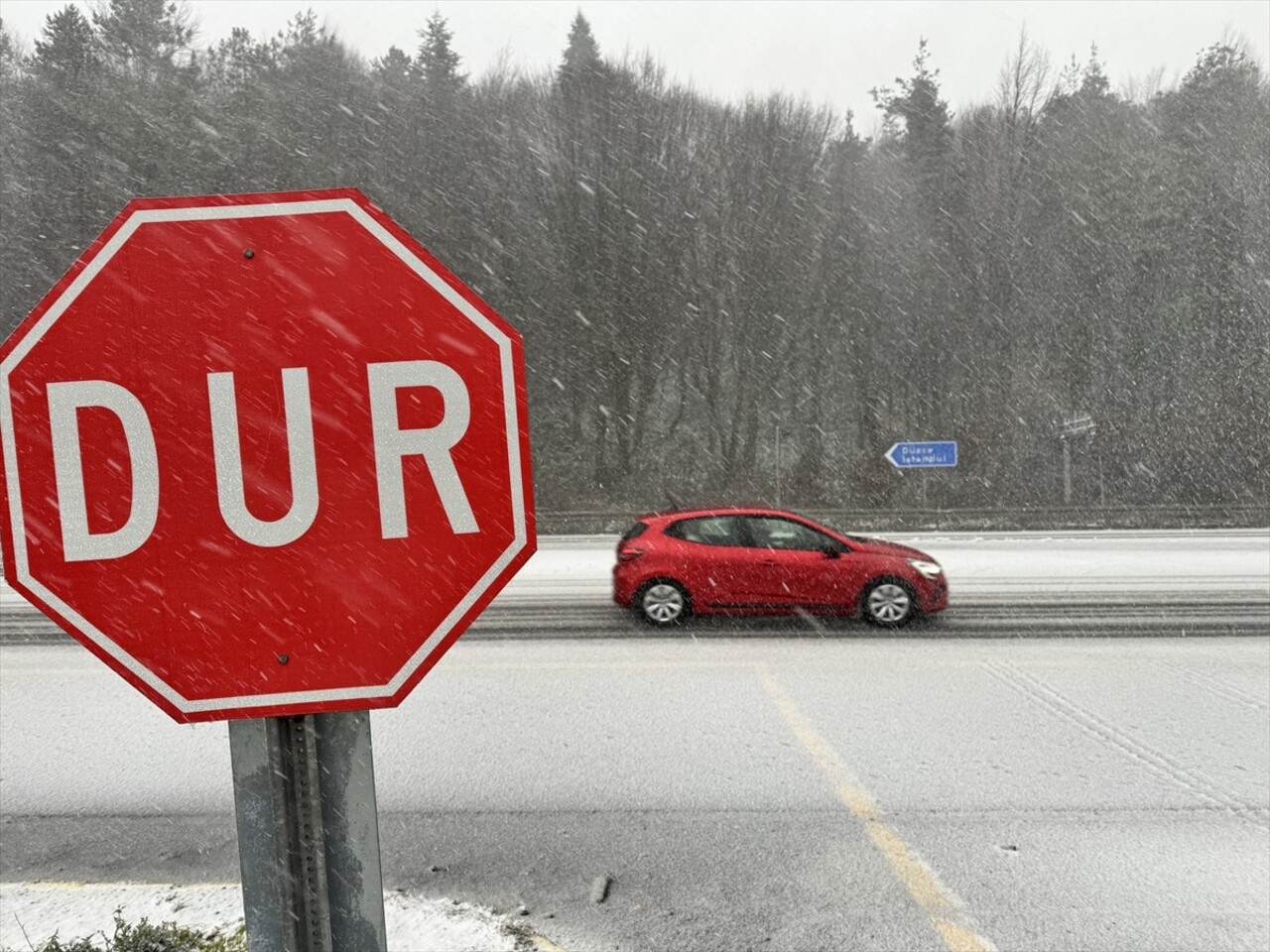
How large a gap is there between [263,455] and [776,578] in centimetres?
975

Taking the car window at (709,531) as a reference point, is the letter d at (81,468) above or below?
above

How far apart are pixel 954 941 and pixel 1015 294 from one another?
1438 inches

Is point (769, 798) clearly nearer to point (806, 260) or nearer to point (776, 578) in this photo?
point (776, 578)

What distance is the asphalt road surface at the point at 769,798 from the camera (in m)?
4.04

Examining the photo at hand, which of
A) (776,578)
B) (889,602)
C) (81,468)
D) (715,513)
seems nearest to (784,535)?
(776,578)

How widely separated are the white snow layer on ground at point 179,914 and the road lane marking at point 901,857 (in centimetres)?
173

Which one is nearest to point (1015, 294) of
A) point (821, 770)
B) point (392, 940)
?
point (821, 770)

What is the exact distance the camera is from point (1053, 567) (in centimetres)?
1622

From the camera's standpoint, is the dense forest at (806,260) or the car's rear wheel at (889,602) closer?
the car's rear wheel at (889,602)

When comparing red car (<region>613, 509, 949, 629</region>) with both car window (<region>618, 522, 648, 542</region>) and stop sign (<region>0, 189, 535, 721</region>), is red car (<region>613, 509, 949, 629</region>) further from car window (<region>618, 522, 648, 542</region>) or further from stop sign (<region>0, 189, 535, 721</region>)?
stop sign (<region>0, 189, 535, 721</region>)

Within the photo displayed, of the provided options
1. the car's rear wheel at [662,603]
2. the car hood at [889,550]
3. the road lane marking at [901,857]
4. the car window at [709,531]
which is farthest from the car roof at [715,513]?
the road lane marking at [901,857]

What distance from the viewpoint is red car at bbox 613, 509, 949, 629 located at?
10.8 m

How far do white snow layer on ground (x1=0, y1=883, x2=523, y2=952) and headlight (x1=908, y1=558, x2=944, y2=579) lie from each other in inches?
312

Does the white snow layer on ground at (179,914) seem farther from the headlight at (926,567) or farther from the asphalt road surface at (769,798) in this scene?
the headlight at (926,567)
